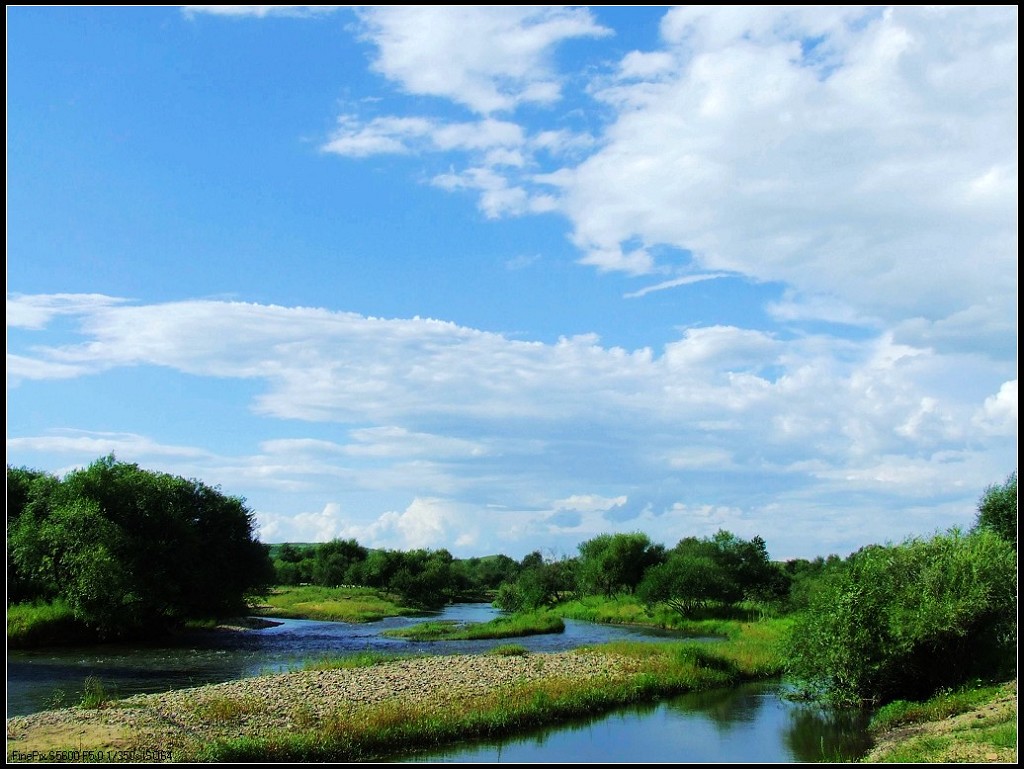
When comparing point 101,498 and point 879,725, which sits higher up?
point 101,498

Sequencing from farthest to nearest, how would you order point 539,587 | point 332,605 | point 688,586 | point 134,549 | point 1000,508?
point 539,587 < point 332,605 < point 688,586 < point 134,549 < point 1000,508

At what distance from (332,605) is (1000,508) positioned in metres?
70.1


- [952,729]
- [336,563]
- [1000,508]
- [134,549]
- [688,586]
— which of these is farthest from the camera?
[336,563]

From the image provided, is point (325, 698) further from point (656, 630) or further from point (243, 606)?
point (656, 630)

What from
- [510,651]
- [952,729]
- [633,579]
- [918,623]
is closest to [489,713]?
[952,729]

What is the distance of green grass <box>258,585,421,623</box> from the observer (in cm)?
8406

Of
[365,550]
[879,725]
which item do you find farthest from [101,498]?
[365,550]

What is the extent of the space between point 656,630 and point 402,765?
5106cm

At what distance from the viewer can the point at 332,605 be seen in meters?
89.8

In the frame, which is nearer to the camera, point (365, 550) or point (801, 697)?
point (801, 697)

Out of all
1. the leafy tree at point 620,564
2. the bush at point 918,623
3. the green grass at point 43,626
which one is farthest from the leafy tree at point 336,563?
the bush at point 918,623

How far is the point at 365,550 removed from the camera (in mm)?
146875

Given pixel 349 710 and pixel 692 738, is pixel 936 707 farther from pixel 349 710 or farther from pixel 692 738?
pixel 349 710

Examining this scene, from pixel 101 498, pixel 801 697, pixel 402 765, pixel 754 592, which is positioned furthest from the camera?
pixel 754 592
